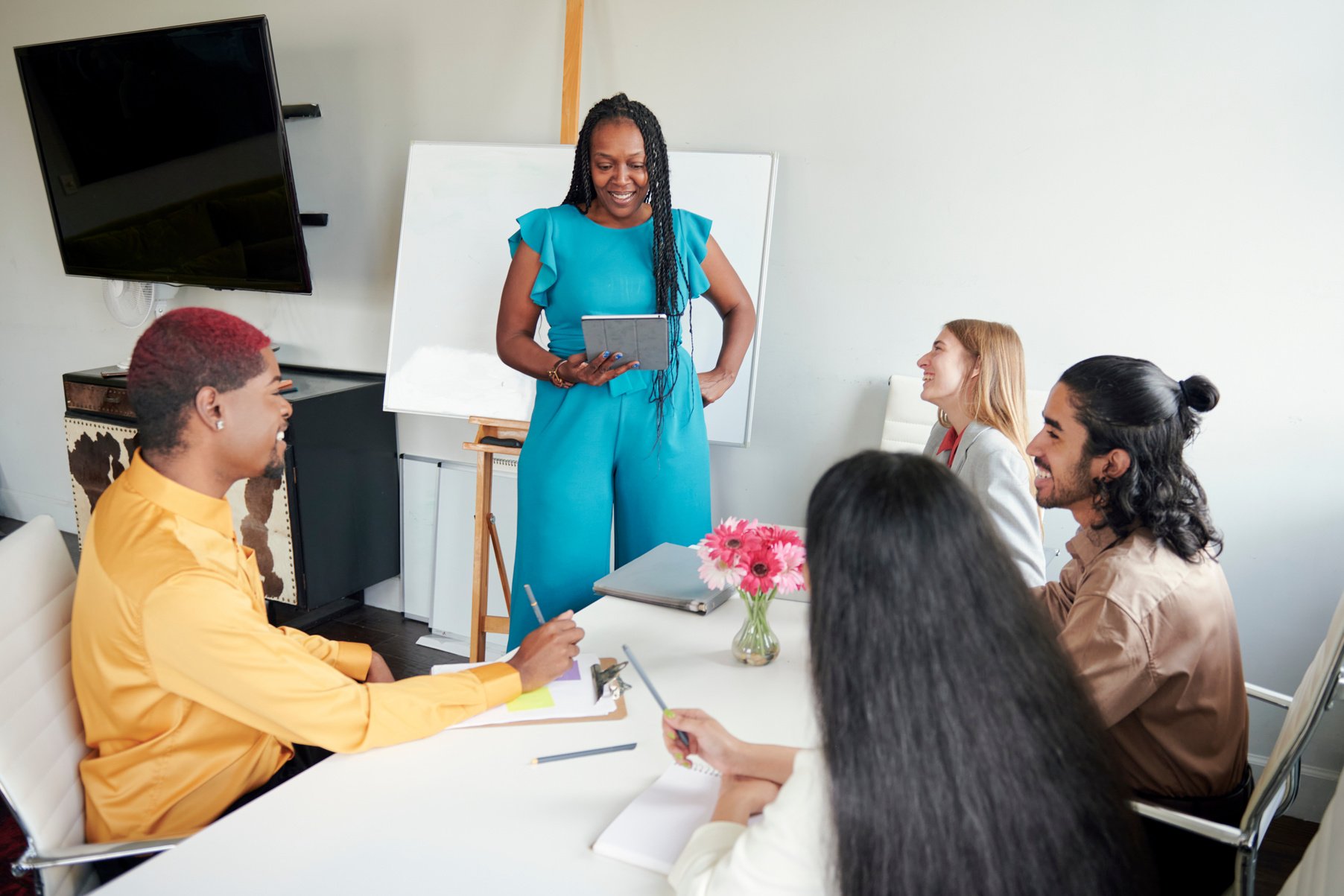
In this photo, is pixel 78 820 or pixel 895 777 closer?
pixel 895 777

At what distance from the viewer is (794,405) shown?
2.91 metres

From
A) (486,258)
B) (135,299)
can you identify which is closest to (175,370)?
(486,258)

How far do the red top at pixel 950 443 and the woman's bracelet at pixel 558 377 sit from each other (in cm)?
88

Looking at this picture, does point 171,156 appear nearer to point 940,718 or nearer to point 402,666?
point 402,666

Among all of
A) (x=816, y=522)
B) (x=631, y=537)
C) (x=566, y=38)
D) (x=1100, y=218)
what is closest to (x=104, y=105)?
(x=566, y=38)

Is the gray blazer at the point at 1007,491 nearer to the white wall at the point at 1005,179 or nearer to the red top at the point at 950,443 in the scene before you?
the red top at the point at 950,443

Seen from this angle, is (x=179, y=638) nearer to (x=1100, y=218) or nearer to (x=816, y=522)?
(x=816, y=522)

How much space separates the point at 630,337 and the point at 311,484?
164cm

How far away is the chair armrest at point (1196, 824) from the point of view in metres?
1.18

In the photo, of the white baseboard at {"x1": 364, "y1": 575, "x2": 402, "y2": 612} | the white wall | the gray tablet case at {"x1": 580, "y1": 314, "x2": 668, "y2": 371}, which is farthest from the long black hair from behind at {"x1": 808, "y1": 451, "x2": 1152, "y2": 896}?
the white baseboard at {"x1": 364, "y1": 575, "x2": 402, "y2": 612}

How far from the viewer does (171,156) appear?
11.1 ft

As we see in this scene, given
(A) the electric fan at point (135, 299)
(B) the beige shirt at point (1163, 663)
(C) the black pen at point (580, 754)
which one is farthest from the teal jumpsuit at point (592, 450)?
(A) the electric fan at point (135, 299)

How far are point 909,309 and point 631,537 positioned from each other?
112 cm

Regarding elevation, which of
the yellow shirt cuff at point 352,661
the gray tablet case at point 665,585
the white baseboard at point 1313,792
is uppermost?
the gray tablet case at point 665,585
